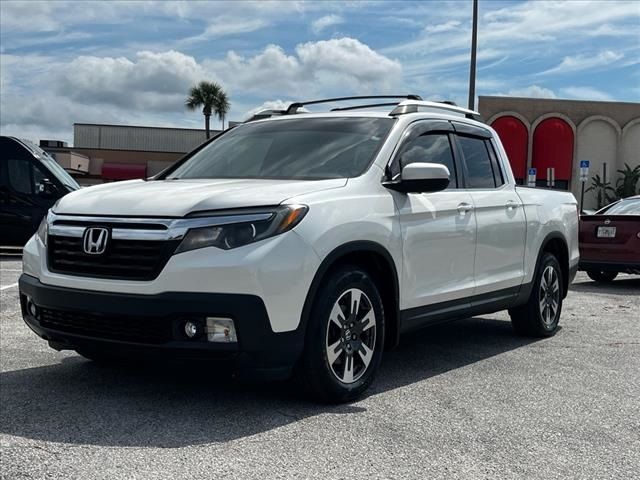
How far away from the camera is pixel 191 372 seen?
5.45 meters

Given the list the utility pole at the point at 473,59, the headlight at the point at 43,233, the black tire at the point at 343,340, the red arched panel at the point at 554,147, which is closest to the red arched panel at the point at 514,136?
the red arched panel at the point at 554,147

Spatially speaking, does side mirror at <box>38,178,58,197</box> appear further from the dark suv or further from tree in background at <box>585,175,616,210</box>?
tree in background at <box>585,175,616,210</box>

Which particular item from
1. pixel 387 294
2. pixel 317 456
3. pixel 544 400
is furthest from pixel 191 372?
pixel 544 400

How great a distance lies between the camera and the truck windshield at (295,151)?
209 inches

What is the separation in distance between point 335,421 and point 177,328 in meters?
0.98

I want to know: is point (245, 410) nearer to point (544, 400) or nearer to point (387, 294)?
point (387, 294)

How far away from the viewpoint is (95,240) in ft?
14.8

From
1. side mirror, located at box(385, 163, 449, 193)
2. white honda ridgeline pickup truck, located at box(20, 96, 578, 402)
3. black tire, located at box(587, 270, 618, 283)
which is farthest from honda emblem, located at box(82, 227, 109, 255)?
black tire, located at box(587, 270, 618, 283)

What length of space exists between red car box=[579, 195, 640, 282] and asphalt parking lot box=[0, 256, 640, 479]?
5.46 meters

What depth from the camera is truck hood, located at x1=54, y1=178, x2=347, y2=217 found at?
437cm

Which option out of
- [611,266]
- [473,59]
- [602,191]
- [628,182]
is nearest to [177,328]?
[611,266]

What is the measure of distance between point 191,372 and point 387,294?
1415mm

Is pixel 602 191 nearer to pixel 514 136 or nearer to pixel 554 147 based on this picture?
pixel 554 147

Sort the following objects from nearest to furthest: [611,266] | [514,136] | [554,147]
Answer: [611,266] < [514,136] < [554,147]
